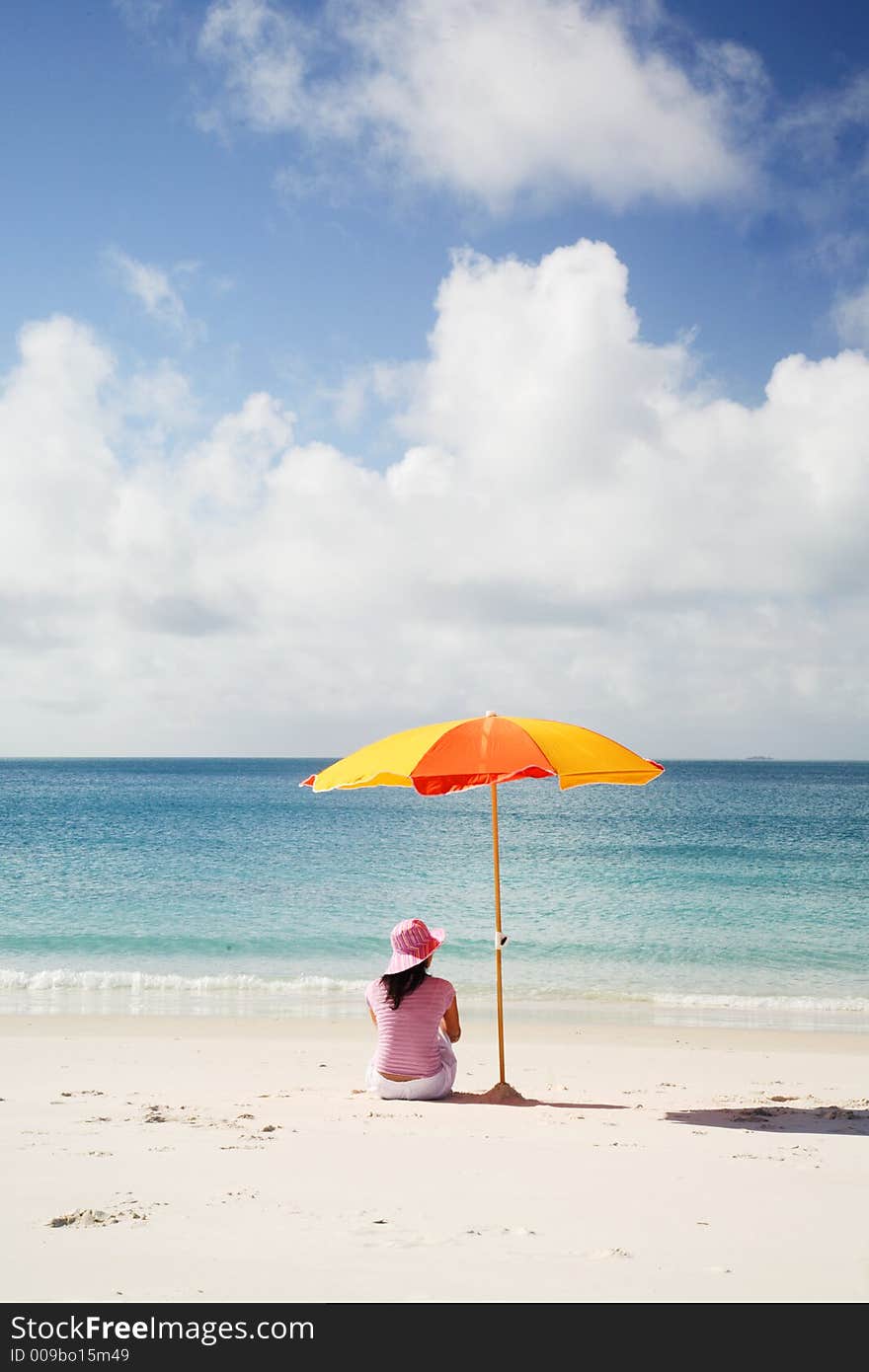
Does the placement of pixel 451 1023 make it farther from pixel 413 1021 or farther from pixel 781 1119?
pixel 781 1119

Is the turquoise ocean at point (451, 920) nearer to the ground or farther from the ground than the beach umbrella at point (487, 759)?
nearer to the ground

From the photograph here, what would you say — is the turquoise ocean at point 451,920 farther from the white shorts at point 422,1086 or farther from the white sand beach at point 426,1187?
the white shorts at point 422,1086

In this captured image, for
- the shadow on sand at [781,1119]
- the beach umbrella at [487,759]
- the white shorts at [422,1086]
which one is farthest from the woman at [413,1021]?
the shadow on sand at [781,1119]

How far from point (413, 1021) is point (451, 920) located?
1355 cm

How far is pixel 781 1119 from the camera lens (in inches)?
297

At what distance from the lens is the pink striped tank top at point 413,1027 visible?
24.5ft

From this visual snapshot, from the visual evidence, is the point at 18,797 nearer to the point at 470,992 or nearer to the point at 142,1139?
the point at 470,992

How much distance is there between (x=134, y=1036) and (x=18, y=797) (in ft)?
224

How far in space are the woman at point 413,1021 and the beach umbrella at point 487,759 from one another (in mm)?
1110

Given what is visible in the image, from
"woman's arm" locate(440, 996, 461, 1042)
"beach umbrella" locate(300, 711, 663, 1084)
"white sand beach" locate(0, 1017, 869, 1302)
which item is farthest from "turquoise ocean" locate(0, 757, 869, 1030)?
"beach umbrella" locate(300, 711, 663, 1084)

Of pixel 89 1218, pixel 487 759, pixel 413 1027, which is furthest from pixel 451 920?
pixel 89 1218

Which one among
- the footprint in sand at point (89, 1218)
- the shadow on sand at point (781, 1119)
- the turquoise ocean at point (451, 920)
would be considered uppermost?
the footprint in sand at point (89, 1218)

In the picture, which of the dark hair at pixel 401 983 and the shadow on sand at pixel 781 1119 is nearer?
the shadow on sand at pixel 781 1119

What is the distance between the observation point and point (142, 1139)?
611cm
